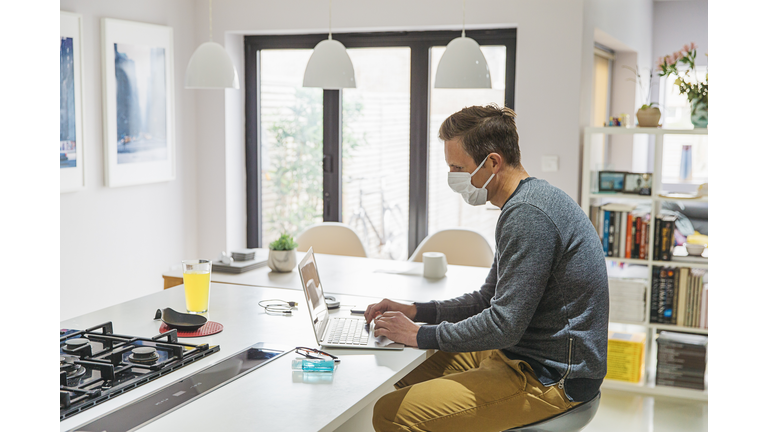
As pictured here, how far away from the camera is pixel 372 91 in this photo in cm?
445

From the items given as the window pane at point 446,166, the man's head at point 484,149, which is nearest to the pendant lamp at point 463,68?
the man's head at point 484,149

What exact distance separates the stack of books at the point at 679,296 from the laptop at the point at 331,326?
85.0 inches

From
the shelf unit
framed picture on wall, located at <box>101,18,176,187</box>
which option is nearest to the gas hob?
framed picture on wall, located at <box>101,18,176,187</box>

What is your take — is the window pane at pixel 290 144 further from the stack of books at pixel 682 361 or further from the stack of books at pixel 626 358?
the stack of books at pixel 682 361

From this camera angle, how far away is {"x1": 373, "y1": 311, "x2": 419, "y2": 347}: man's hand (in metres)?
1.78

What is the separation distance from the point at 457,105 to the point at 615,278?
1.44 m

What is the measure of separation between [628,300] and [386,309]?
2.08m

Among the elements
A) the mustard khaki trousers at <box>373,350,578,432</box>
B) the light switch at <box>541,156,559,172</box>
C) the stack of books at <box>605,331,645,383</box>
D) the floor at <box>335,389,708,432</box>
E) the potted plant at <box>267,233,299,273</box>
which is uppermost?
the light switch at <box>541,156,559,172</box>

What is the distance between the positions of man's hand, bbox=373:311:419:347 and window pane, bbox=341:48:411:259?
8.54 feet

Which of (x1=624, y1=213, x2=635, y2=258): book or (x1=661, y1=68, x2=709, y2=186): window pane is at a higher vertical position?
(x1=661, y1=68, x2=709, y2=186): window pane

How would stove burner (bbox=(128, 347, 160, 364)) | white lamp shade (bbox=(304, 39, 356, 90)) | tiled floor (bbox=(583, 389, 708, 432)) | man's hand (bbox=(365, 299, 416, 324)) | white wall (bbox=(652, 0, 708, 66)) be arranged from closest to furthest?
stove burner (bbox=(128, 347, 160, 364)), man's hand (bbox=(365, 299, 416, 324)), white lamp shade (bbox=(304, 39, 356, 90)), tiled floor (bbox=(583, 389, 708, 432)), white wall (bbox=(652, 0, 708, 66))

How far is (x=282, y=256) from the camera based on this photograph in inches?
110

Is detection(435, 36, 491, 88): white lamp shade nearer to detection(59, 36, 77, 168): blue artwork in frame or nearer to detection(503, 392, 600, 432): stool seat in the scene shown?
detection(503, 392, 600, 432): stool seat

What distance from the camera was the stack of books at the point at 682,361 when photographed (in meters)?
3.48
